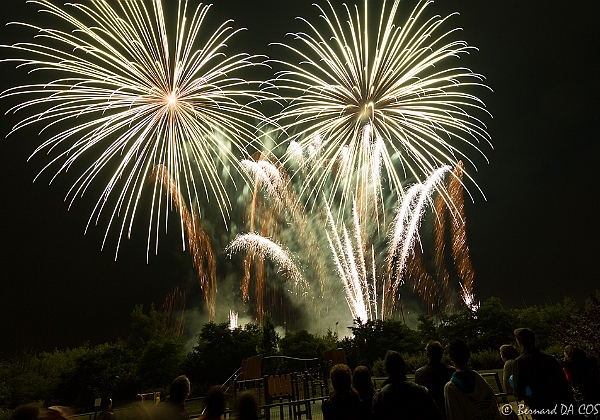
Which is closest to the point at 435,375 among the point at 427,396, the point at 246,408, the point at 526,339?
the point at 427,396

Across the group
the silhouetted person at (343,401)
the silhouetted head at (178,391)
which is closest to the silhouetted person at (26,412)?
the silhouetted head at (178,391)

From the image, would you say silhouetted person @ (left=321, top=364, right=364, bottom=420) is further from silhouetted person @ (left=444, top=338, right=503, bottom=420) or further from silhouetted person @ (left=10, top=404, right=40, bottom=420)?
silhouetted person @ (left=10, top=404, right=40, bottom=420)

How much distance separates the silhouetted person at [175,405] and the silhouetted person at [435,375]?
3.01 meters

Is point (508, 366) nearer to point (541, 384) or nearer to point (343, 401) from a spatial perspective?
point (541, 384)

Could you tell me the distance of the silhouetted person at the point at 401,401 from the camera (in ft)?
15.2

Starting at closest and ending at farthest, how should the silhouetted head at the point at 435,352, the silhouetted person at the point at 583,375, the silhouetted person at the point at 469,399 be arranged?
the silhouetted person at the point at 469,399, the silhouetted head at the point at 435,352, the silhouetted person at the point at 583,375

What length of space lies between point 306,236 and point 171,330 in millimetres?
41777

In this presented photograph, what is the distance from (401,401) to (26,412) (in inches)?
159

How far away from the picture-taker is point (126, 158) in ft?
64.7

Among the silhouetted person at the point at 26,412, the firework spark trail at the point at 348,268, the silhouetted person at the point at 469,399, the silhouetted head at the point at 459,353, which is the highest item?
the firework spark trail at the point at 348,268

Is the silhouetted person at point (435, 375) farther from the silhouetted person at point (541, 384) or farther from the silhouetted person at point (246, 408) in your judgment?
the silhouetted person at point (246, 408)

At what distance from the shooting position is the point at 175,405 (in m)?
5.29

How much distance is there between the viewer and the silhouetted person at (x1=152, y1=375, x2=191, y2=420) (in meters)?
4.99

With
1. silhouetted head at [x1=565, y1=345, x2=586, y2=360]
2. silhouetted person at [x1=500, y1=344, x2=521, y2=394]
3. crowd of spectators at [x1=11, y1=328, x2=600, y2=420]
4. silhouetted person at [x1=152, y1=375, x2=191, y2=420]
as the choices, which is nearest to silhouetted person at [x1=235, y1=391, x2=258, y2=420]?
crowd of spectators at [x1=11, y1=328, x2=600, y2=420]
